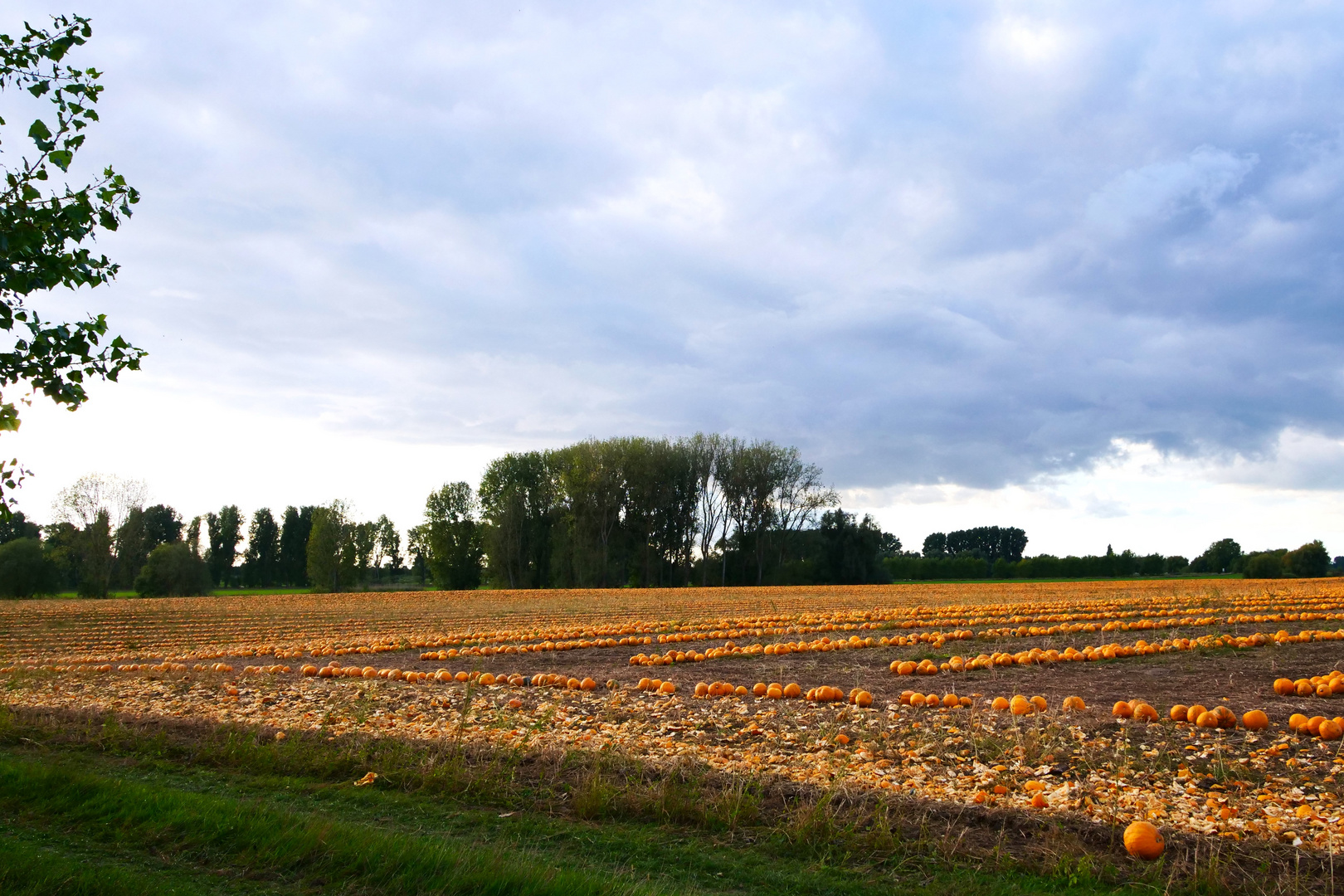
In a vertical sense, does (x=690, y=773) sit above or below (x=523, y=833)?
above

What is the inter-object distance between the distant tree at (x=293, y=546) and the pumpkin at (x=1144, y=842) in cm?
12593

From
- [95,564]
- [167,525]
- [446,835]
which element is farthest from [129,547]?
[446,835]

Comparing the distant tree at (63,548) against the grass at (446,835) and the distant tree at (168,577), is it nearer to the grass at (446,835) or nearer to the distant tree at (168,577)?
the distant tree at (168,577)

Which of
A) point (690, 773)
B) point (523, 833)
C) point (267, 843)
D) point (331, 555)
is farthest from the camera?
point (331, 555)

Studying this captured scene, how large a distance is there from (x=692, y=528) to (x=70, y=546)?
1956 inches

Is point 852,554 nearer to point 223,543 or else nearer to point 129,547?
point 129,547

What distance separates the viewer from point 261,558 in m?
119

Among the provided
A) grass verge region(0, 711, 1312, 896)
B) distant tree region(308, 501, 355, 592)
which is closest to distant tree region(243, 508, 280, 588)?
distant tree region(308, 501, 355, 592)

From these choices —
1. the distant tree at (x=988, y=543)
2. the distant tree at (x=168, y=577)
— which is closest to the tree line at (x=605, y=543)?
the distant tree at (x=168, y=577)

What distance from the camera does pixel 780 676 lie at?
11312 millimetres

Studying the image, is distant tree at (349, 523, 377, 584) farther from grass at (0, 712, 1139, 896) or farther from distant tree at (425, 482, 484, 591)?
grass at (0, 712, 1139, 896)

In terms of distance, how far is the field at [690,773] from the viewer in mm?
5020

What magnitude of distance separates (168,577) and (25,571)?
8563mm

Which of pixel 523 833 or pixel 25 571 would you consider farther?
pixel 25 571
